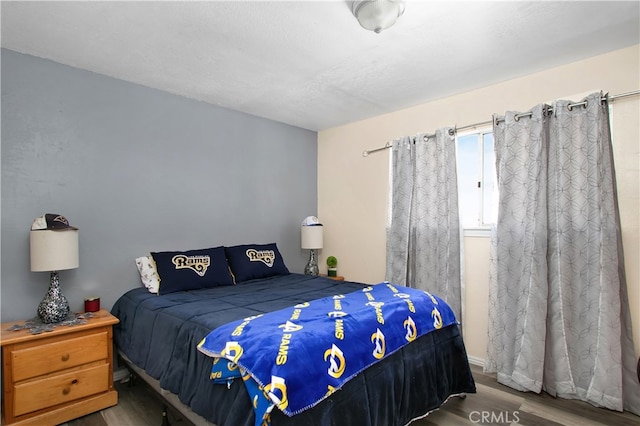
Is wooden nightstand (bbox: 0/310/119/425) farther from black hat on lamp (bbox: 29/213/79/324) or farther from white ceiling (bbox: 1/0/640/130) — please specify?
white ceiling (bbox: 1/0/640/130)

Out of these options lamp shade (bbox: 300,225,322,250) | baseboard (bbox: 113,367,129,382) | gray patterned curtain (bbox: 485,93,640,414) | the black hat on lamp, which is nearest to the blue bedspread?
gray patterned curtain (bbox: 485,93,640,414)

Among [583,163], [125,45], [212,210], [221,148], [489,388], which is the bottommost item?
[489,388]

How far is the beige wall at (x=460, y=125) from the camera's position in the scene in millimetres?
2377

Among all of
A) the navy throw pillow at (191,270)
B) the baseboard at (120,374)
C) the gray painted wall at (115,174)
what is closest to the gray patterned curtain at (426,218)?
the gray painted wall at (115,174)

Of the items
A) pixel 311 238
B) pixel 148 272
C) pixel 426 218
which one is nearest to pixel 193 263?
pixel 148 272

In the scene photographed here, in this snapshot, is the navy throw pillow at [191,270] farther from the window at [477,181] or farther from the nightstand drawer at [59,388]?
the window at [477,181]

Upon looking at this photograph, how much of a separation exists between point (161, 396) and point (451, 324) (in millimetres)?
1934

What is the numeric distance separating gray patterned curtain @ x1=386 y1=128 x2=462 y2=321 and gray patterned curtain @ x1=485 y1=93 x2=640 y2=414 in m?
0.39

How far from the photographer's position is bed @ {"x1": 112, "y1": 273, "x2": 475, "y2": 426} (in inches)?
61.0

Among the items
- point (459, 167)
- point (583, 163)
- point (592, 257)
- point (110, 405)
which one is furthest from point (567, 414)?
point (110, 405)

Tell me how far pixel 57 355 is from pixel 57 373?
4.7 inches

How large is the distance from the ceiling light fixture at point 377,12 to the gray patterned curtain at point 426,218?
63.7 inches

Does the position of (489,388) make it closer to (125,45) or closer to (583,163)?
(583,163)

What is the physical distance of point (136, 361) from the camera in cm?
232
